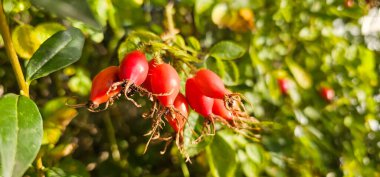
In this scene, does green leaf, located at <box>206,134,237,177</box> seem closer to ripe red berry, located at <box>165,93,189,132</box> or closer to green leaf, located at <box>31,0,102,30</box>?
ripe red berry, located at <box>165,93,189,132</box>

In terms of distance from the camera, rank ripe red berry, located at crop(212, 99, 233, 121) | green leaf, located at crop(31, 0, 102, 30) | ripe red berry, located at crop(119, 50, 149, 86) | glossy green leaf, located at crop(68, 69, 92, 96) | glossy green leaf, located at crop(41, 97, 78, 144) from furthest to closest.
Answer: glossy green leaf, located at crop(68, 69, 92, 96) → glossy green leaf, located at crop(41, 97, 78, 144) → ripe red berry, located at crop(212, 99, 233, 121) → ripe red berry, located at crop(119, 50, 149, 86) → green leaf, located at crop(31, 0, 102, 30)

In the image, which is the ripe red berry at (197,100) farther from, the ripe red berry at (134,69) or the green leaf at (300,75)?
the green leaf at (300,75)

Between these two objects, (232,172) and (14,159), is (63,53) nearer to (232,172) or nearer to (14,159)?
(14,159)

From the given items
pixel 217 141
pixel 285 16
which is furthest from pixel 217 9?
pixel 217 141

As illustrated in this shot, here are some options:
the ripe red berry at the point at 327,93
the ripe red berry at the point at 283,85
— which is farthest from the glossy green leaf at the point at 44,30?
the ripe red berry at the point at 327,93

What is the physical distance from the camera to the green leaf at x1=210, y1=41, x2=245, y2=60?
1.02 m

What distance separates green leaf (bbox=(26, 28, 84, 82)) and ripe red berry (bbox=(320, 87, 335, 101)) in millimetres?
1106

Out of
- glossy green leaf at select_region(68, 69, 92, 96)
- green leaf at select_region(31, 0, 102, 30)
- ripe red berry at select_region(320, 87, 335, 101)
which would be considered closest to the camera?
green leaf at select_region(31, 0, 102, 30)

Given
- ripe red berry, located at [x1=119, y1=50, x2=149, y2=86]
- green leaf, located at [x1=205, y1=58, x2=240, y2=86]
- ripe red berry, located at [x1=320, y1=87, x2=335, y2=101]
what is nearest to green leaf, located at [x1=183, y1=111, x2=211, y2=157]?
green leaf, located at [x1=205, y1=58, x2=240, y2=86]

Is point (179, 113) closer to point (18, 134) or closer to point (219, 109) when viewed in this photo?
point (219, 109)

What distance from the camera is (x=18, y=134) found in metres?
0.53

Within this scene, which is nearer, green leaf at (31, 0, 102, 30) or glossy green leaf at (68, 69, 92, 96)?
green leaf at (31, 0, 102, 30)

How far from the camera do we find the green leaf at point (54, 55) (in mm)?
683

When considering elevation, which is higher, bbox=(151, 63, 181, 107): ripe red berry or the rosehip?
bbox=(151, 63, 181, 107): ripe red berry
